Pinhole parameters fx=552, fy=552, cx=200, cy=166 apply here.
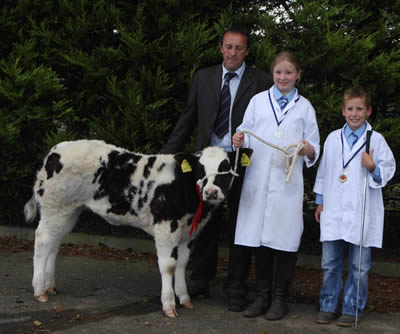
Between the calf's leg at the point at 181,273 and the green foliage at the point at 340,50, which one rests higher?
the green foliage at the point at 340,50

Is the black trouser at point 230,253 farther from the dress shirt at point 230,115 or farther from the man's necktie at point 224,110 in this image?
the man's necktie at point 224,110

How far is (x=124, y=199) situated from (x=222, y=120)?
1253 mm

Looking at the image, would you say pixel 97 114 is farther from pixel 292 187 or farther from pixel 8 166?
pixel 292 187

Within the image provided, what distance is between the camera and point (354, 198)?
4742mm

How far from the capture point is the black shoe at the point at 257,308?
16.3 feet

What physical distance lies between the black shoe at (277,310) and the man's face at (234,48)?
230cm

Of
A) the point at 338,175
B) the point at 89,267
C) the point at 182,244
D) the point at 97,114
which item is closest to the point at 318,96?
the point at 338,175

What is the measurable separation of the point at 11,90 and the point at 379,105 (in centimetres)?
466

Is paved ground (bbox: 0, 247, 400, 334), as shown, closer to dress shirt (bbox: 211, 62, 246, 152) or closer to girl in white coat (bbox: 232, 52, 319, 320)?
girl in white coat (bbox: 232, 52, 319, 320)

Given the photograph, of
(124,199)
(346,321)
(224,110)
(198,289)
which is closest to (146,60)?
(224,110)

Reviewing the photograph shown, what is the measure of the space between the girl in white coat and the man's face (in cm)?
54

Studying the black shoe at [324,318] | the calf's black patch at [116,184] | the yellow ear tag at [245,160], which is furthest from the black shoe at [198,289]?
the yellow ear tag at [245,160]

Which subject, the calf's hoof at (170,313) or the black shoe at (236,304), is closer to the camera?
the calf's hoof at (170,313)

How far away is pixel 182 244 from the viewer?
5.36 m
